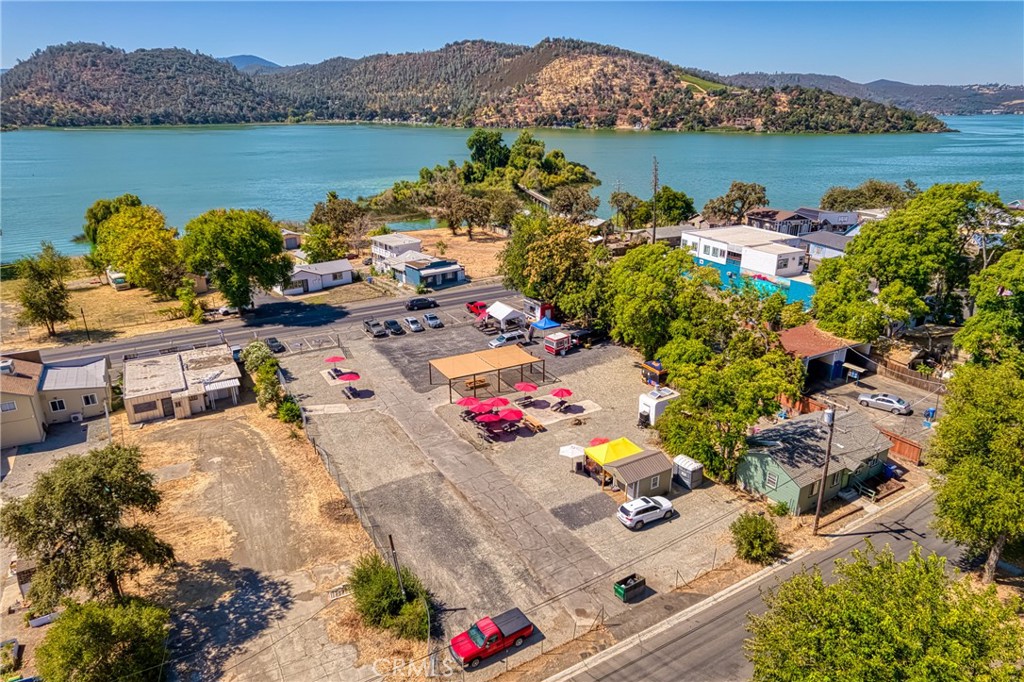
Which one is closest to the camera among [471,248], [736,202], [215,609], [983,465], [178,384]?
Result: [983,465]

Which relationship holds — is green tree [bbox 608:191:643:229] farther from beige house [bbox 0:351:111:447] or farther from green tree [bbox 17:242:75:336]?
beige house [bbox 0:351:111:447]

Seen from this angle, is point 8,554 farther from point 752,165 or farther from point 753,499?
point 752,165

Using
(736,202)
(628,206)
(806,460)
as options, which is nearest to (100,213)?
(628,206)

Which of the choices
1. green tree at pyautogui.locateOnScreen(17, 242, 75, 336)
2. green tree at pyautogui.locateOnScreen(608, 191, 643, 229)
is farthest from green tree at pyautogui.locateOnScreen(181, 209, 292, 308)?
green tree at pyautogui.locateOnScreen(608, 191, 643, 229)

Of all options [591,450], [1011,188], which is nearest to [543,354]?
[591,450]

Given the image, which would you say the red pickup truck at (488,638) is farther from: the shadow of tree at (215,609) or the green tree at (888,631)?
the green tree at (888,631)

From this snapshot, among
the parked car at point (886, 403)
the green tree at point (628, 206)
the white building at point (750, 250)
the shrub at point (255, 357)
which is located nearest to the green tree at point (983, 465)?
the parked car at point (886, 403)

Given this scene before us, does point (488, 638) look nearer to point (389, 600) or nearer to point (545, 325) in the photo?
point (389, 600)
